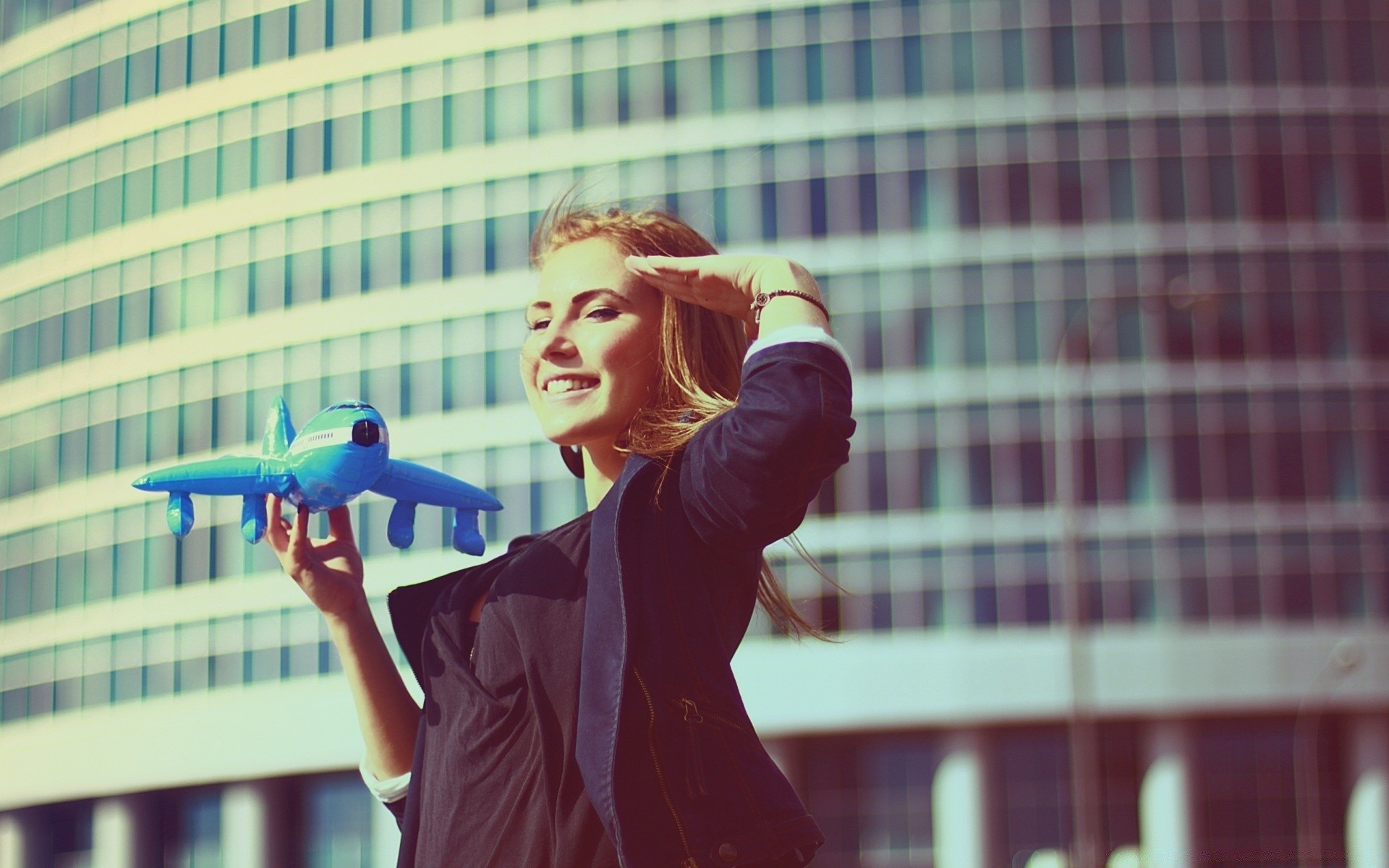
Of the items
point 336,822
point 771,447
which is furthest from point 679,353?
point 336,822

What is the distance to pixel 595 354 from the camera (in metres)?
3.37

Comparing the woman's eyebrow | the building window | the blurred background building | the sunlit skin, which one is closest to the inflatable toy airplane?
the sunlit skin

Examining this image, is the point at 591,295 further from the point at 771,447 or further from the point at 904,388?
the point at 904,388

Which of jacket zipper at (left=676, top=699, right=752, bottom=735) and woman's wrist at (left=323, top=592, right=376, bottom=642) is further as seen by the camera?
woman's wrist at (left=323, top=592, right=376, bottom=642)

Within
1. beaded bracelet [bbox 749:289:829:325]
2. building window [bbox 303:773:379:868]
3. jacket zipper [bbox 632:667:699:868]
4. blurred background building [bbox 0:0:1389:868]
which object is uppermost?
blurred background building [bbox 0:0:1389:868]

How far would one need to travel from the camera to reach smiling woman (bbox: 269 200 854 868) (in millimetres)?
2904

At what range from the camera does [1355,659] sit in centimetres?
4025

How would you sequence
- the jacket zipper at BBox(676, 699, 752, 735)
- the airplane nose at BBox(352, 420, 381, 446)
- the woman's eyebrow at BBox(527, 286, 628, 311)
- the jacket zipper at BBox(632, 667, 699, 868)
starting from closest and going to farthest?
the jacket zipper at BBox(632, 667, 699, 868) → the jacket zipper at BBox(676, 699, 752, 735) → the woman's eyebrow at BBox(527, 286, 628, 311) → the airplane nose at BBox(352, 420, 381, 446)

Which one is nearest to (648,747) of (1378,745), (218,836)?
(1378,745)

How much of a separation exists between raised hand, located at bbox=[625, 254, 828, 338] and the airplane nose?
2.59 feet

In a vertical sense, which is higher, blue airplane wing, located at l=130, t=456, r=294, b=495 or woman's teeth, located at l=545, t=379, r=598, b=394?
woman's teeth, located at l=545, t=379, r=598, b=394

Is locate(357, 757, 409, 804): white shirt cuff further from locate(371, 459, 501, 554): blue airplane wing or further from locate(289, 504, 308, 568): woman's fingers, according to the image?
locate(371, 459, 501, 554): blue airplane wing

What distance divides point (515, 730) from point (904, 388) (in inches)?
1567

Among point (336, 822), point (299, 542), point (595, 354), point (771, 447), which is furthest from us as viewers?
point (336, 822)
